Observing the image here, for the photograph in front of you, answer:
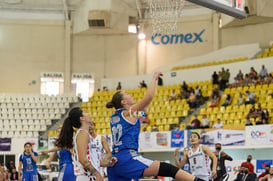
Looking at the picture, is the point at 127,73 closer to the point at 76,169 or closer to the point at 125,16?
the point at 125,16

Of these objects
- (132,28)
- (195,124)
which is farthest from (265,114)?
(132,28)

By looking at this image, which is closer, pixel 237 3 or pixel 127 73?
pixel 237 3

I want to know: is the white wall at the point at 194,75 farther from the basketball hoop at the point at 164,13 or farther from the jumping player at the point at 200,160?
the jumping player at the point at 200,160

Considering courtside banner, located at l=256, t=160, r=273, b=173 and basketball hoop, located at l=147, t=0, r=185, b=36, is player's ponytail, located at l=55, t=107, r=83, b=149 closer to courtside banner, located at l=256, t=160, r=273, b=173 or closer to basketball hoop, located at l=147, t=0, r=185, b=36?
basketball hoop, located at l=147, t=0, r=185, b=36

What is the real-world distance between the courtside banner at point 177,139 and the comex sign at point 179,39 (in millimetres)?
10035

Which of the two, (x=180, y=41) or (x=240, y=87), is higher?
(x=180, y=41)

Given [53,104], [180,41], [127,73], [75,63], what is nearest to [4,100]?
[53,104]

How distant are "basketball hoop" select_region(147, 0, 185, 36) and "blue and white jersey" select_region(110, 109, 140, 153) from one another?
11987 mm

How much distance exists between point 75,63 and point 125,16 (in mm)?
4310

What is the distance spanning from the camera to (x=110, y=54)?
35.0 meters

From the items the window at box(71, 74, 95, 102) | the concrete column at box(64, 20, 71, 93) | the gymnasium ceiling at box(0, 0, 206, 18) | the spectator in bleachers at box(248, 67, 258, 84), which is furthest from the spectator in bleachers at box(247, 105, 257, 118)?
the concrete column at box(64, 20, 71, 93)

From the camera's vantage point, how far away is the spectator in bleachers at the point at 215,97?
25.6m

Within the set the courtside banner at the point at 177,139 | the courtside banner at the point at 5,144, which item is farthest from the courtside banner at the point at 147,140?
the courtside banner at the point at 5,144

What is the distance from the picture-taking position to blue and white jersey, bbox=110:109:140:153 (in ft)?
26.1
